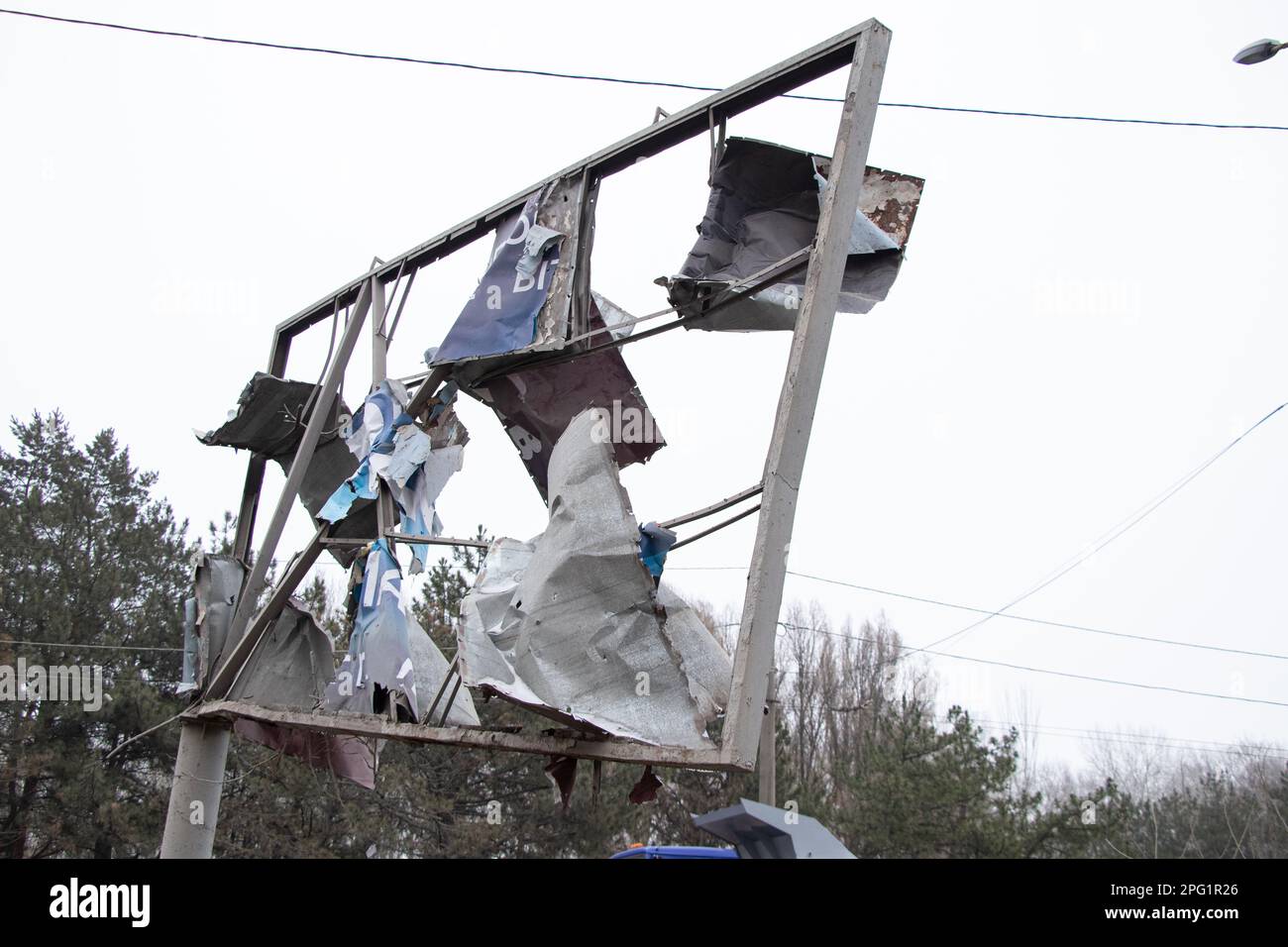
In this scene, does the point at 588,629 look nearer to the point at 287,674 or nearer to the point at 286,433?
the point at 287,674

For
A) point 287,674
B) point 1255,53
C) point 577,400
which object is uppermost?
point 1255,53

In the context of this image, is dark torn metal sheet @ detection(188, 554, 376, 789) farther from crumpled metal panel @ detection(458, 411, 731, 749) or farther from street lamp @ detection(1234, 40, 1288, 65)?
street lamp @ detection(1234, 40, 1288, 65)

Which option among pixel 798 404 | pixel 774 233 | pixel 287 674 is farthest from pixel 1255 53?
pixel 287 674

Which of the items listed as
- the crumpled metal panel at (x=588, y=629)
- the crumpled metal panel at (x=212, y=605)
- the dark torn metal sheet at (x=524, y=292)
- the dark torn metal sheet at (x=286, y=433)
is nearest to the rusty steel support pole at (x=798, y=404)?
the crumpled metal panel at (x=588, y=629)

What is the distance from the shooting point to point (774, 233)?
7.03 metres

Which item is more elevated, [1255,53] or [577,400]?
[1255,53]

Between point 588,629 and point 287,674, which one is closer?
point 588,629

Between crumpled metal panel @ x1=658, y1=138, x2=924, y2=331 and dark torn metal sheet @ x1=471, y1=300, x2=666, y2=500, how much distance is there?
4.30ft

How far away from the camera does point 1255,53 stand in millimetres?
9594

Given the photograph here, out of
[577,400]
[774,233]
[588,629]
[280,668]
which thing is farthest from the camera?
[280,668]

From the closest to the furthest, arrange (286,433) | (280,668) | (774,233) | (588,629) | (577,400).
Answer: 1. (588,629)
2. (774,233)
3. (577,400)
4. (280,668)
5. (286,433)

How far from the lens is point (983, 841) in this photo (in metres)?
21.3

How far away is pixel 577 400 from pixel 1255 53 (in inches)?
262
